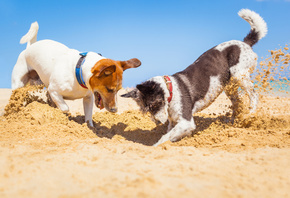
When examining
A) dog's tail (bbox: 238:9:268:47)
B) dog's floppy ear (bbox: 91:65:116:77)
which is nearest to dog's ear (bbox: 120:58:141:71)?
dog's floppy ear (bbox: 91:65:116:77)

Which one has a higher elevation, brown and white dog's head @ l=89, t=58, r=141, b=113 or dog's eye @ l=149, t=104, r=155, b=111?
brown and white dog's head @ l=89, t=58, r=141, b=113

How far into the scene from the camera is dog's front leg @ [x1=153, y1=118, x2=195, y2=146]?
3.88 metres

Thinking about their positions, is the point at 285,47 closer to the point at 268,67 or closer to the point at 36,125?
the point at 268,67

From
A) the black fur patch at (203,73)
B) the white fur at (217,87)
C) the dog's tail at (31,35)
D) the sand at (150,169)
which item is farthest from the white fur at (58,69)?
the black fur patch at (203,73)

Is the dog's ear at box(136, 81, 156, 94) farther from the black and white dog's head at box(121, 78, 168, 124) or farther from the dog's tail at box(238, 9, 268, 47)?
the dog's tail at box(238, 9, 268, 47)

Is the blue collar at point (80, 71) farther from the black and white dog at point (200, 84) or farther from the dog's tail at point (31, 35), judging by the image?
the dog's tail at point (31, 35)

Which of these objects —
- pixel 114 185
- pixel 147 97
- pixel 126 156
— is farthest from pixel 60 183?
pixel 147 97

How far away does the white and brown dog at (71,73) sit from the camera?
389 centimetres

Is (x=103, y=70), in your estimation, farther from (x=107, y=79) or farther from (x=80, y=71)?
(x=80, y=71)

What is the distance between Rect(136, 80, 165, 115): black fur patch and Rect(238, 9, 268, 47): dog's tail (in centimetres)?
255

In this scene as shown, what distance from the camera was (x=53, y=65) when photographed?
189 inches

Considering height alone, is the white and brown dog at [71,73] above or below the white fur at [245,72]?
above

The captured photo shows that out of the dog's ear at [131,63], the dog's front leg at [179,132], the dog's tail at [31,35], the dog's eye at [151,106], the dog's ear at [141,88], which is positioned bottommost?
the dog's front leg at [179,132]

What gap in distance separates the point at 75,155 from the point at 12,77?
409 centimetres
